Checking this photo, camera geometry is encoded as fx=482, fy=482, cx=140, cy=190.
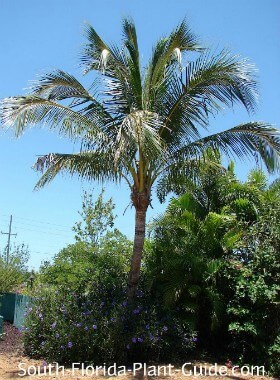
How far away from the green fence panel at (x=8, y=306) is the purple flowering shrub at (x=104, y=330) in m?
5.49

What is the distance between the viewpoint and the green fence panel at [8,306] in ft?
→ 52.3

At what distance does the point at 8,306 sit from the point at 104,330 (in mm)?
7878

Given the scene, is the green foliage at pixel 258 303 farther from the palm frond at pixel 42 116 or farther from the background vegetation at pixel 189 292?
the palm frond at pixel 42 116

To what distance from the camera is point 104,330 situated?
948 cm

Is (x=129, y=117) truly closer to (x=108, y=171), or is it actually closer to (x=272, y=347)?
(x=108, y=171)

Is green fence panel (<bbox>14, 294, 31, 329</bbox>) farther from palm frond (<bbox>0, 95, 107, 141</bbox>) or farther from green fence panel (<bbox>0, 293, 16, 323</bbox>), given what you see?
palm frond (<bbox>0, 95, 107, 141</bbox>)

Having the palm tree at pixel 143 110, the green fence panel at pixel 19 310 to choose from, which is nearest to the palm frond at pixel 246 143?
the palm tree at pixel 143 110

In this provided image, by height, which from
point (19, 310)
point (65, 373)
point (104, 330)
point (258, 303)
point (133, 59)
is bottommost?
point (65, 373)

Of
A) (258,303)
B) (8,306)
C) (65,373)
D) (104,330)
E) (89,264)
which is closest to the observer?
(65,373)

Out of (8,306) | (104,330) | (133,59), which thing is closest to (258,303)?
(104,330)

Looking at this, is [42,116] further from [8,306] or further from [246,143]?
[8,306]

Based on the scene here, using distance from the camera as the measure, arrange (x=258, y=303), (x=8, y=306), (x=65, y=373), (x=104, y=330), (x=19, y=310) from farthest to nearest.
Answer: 1. (x=8, y=306)
2. (x=19, y=310)
3. (x=258, y=303)
4. (x=104, y=330)
5. (x=65, y=373)

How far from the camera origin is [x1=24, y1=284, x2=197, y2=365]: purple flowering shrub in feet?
31.1

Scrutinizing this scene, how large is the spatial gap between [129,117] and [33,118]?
7.04 ft
